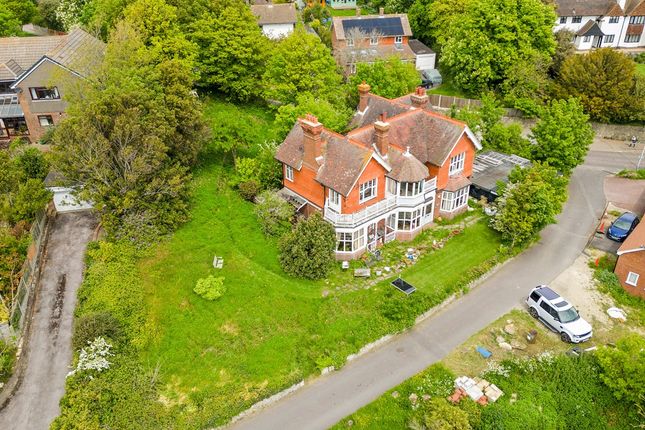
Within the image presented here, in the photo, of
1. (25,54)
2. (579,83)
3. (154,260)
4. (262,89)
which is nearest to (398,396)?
(154,260)

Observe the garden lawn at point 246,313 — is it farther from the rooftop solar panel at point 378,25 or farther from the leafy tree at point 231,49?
the rooftop solar panel at point 378,25

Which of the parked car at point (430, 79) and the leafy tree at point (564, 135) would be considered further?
the parked car at point (430, 79)

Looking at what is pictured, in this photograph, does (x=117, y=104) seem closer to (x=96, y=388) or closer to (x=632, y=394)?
(x=96, y=388)

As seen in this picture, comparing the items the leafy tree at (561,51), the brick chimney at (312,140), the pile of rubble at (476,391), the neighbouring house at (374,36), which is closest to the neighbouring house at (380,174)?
the brick chimney at (312,140)

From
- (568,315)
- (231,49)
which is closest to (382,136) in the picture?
(568,315)

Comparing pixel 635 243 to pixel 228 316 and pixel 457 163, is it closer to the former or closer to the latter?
pixel 457 163

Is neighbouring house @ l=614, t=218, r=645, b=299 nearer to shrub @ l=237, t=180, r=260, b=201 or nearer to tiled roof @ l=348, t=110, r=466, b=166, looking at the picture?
tiled roof @ l=348, t=110, r=466, b=166

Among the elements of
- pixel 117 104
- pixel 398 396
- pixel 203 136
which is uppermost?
pixel 117 104

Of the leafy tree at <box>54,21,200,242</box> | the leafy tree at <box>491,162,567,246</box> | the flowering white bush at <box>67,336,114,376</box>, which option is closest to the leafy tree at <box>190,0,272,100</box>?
the leafy tree at <box>54,21,200,242</box>
